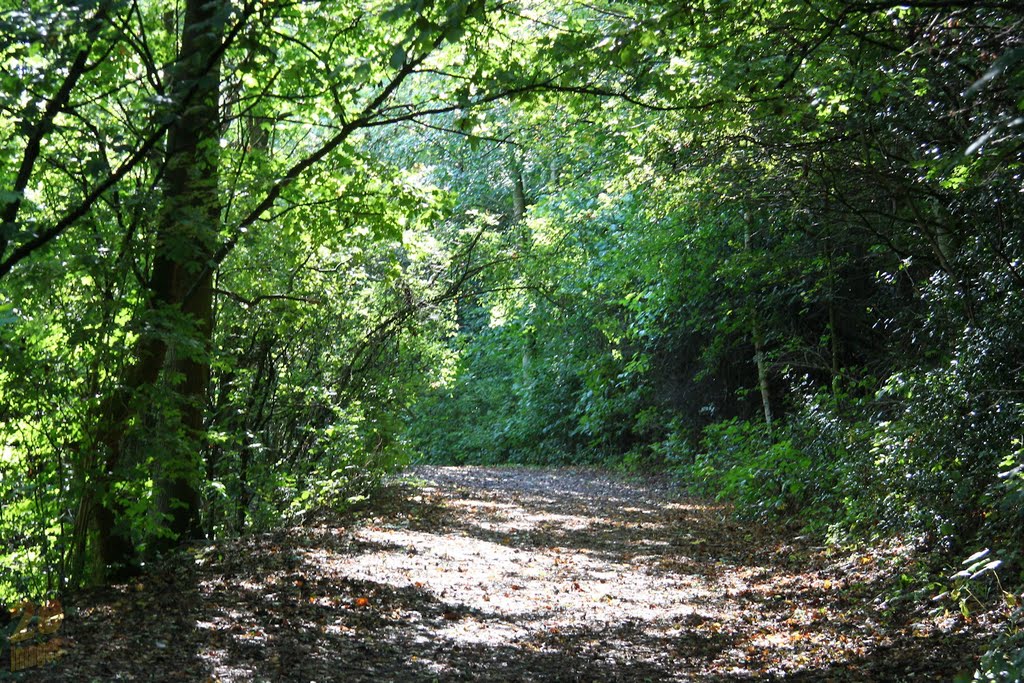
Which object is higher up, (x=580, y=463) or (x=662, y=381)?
(x=662, y=381)

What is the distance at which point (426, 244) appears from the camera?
1401 cm

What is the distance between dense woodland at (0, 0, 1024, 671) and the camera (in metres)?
5.88

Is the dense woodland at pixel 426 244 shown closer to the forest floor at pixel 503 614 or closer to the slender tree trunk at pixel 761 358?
the slender tree trunk at pixel 761 358

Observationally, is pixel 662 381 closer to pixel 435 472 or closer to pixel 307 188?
pixel 435 472

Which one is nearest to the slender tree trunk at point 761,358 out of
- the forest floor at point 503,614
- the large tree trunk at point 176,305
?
the forest floor at point 503,614

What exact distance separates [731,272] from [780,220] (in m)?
1.20

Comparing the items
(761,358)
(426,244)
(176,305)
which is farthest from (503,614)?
(761,358)

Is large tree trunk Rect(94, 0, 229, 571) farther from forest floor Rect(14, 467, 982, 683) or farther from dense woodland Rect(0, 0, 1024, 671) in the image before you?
forest floor Rect(14, 467, 982, 683)

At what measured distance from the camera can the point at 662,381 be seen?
63.3 ft

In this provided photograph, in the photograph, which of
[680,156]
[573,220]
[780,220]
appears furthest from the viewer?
[573,220]

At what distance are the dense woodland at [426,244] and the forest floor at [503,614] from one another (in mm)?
574

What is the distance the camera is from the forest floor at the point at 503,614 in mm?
5555

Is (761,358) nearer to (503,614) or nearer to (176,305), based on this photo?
(503,614)

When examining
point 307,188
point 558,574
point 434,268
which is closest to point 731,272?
point 434,268
